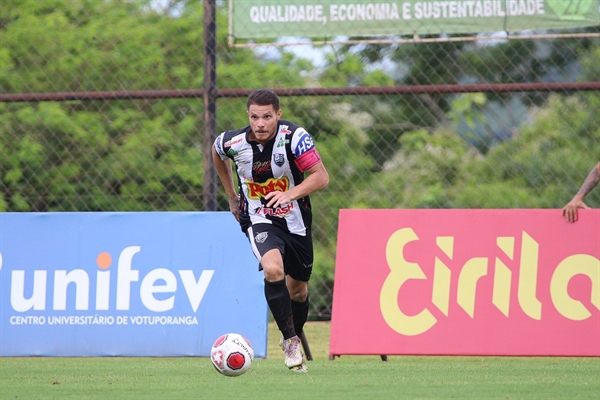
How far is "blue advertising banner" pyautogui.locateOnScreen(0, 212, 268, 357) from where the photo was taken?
802cm

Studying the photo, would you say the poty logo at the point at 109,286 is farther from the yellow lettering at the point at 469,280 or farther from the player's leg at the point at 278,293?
the yellow lettering at the point at 469,280

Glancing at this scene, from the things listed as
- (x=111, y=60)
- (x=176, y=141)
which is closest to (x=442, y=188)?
(x=176, y=141)

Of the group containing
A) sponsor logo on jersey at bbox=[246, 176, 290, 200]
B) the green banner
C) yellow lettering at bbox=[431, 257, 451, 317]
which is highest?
the green banner

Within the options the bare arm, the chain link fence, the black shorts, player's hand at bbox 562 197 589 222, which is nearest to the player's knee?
the black shorts

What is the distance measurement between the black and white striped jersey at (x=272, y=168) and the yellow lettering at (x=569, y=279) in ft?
7.16

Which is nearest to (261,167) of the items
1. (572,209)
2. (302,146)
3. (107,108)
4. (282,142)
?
(282,142)

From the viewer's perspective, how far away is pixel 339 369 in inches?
253

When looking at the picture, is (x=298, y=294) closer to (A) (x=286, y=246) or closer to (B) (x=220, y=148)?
(A) (x=286, y=246)

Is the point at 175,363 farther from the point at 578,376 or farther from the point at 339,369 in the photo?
the point at 578,376

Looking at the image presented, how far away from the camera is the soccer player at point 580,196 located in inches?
292

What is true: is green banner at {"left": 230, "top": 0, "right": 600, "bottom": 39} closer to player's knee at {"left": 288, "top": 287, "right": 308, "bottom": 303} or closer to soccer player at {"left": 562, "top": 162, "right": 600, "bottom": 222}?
soccer player at {"left": 562, "top": 162, "right": 600, "bottom": 222}

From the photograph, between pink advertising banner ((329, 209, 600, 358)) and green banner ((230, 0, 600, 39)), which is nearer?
pink advertising banner ((329, 209, 600, 358))

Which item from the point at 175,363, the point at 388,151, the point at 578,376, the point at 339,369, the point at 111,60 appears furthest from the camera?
the point at 388,151

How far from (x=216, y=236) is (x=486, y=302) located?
2376 millimetres
